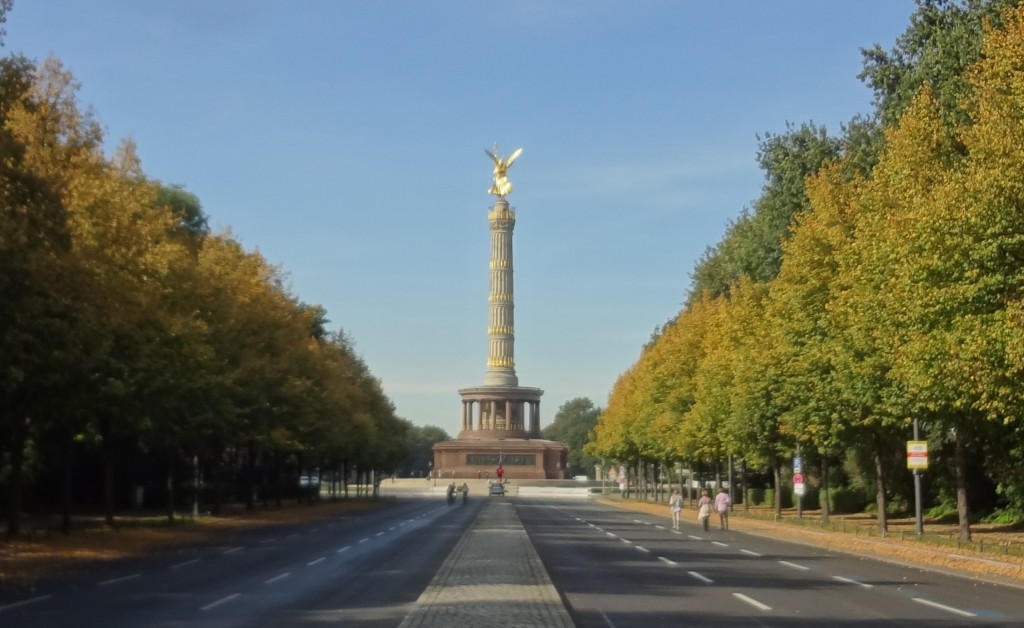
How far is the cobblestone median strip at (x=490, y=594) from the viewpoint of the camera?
1598cm

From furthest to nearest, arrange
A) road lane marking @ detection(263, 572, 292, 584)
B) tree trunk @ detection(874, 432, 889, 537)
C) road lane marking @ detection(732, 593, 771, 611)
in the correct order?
A: 1. tree trunk @ detection(874, 432, 889, 537)
2. road lane marking @ detection(263, 572, 292, 584)
3. road lane marking @ detection(732, 593, 771, 611)

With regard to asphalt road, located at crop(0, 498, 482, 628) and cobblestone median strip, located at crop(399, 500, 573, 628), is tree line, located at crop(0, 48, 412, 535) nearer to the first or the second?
asphalt road, located at crop(0, 498, 482, 628)

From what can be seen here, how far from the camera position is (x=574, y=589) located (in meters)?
22.7

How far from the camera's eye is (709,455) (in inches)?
2680

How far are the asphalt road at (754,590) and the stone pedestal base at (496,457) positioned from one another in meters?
102

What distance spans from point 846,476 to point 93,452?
36.8 meters

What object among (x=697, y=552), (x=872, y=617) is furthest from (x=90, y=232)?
(x=872, y=617)

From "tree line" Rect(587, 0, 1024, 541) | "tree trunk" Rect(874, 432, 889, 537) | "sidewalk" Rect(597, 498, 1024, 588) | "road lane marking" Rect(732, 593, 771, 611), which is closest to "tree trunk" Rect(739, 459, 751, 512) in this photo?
"tree line" Rect(587, 0, 1024, 541)


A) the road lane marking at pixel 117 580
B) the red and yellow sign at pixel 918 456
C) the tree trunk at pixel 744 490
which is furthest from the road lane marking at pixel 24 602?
the tree trunk at pixel 744 490

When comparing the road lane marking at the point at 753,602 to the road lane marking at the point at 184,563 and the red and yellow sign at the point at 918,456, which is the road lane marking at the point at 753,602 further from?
the red and yellow sign at the point at 918,456

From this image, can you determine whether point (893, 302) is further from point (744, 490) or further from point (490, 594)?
point (744, 490)

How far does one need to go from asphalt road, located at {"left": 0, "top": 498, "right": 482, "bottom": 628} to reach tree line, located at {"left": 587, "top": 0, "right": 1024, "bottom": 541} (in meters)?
11.8

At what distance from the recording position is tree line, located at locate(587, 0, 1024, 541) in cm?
2688

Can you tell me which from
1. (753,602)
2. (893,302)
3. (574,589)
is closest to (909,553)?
(893,302)
